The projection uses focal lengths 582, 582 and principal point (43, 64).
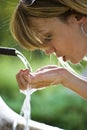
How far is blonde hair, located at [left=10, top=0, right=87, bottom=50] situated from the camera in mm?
1784

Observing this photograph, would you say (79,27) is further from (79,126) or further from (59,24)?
(79,126)

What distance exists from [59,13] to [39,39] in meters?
0.11

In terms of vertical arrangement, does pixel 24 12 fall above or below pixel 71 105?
above

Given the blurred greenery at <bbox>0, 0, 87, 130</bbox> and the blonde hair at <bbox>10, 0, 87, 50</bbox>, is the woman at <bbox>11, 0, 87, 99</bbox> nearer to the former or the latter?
the blonde hair at <bbox>10, 0, 87, 50</bbox>

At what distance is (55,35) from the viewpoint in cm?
182

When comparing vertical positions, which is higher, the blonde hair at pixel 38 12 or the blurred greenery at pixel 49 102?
the blonde hair at pixel 38 12

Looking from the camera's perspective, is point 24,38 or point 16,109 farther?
point 16,109

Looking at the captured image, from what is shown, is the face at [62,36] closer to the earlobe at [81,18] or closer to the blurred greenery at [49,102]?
the earlobe at [81,18]

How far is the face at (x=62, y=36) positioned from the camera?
1.80 meters

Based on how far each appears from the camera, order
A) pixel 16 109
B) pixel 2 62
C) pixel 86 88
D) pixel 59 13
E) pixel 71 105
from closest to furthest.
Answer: pixel 59 13 → pixel 86 88 → pixel 16 109 → pixel 71 105 → pixel 2 62

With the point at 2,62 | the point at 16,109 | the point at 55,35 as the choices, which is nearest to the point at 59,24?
the point at 55,35

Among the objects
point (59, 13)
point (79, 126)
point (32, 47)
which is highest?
point (59, 13)

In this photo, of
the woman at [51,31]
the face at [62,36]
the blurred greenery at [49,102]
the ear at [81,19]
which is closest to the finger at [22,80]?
the woman at [51,31]

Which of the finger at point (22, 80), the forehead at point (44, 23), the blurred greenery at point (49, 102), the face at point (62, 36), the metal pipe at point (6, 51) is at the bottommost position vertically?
the blurred greenery at point (49, 102)
